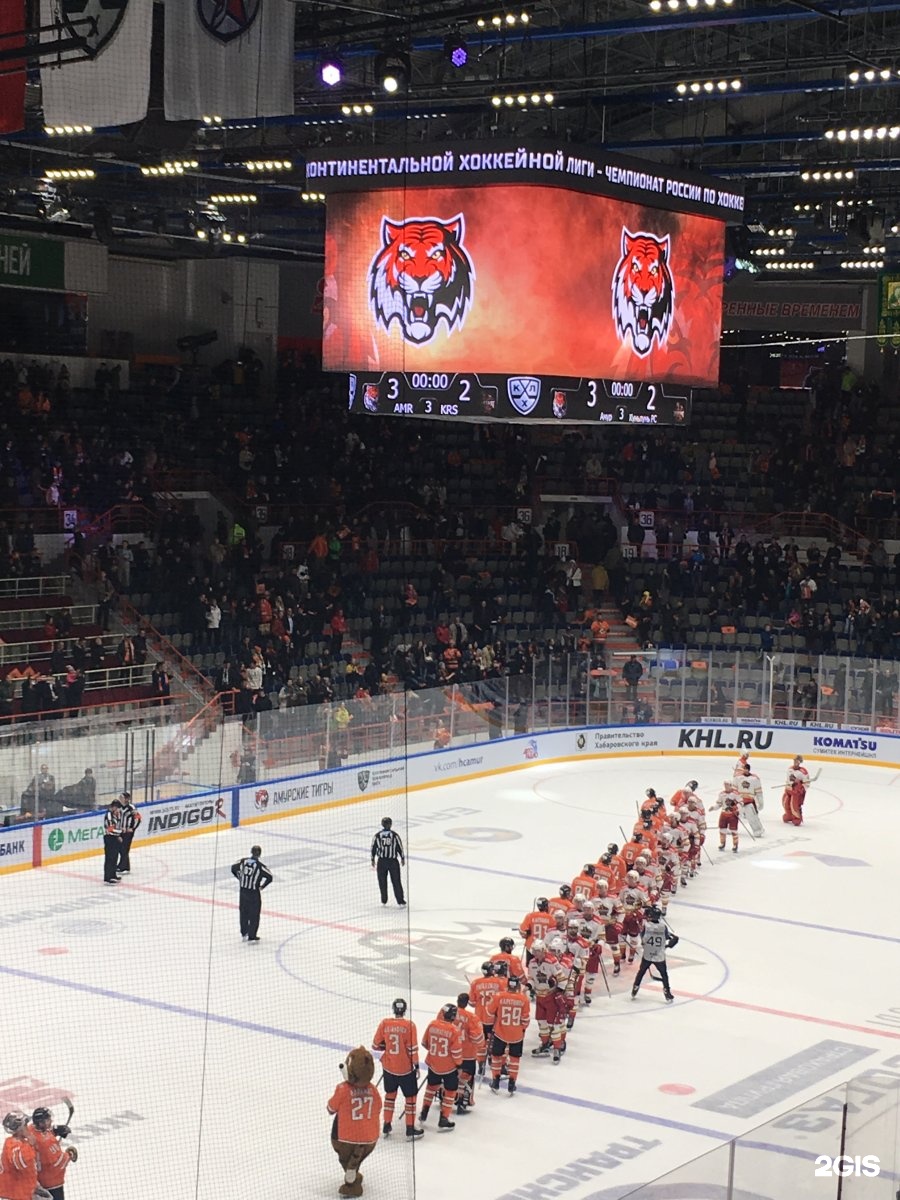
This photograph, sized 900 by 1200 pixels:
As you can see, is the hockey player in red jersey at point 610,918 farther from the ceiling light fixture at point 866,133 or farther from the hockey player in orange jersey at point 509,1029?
the ceiling light fixture at point 866,133

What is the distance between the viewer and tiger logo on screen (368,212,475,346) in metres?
16.4

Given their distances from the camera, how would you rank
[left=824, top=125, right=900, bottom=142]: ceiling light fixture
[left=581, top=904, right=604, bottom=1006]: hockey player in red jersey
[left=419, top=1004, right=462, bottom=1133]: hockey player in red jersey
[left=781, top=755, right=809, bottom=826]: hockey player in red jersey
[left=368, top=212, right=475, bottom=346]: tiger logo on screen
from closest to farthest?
1. [left=419, top=1004, right=462, bottom=1133]: hockey player in red jersey
2. [left=581, top=904, right=604, bottom=1006]: hockey player in red jersey
3. [left=368, top=212, right=475, bottom=346]: tiger logo on screen
4. [left=824, top=125, right=900, bottom=142]: ceiling light fixture
5. [left=781, top=755, right=809, bottom=826]: hockey player in red jersey

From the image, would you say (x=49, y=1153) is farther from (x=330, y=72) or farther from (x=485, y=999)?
(x=330, y=72)

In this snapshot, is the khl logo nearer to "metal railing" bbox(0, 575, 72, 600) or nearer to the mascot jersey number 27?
the mascot jersey number 27

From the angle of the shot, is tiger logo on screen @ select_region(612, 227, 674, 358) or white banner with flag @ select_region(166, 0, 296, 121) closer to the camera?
white banner with flag @ select_region(166, 0, 296, 121)

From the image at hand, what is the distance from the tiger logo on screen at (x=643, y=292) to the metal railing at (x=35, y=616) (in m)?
10.6

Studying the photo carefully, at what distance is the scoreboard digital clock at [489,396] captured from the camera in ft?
53.7

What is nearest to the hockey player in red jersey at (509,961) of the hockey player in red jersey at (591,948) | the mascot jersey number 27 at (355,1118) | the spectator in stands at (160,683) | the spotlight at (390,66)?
the hockey player in red jersey at (591,948)

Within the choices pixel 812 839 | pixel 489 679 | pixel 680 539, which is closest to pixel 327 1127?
pixel 812 839

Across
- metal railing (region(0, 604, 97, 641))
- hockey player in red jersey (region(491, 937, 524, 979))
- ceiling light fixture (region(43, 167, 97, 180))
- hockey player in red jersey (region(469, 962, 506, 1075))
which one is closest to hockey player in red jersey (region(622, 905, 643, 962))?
hockey player in red jersey (region(491, 937, 524, 979))

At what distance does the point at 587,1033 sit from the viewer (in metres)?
14.7

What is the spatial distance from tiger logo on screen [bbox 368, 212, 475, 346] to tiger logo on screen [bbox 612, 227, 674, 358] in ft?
5.51

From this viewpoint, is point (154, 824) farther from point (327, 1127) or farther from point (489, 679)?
point (327, 1127)

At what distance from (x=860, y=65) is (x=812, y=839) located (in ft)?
31.5
